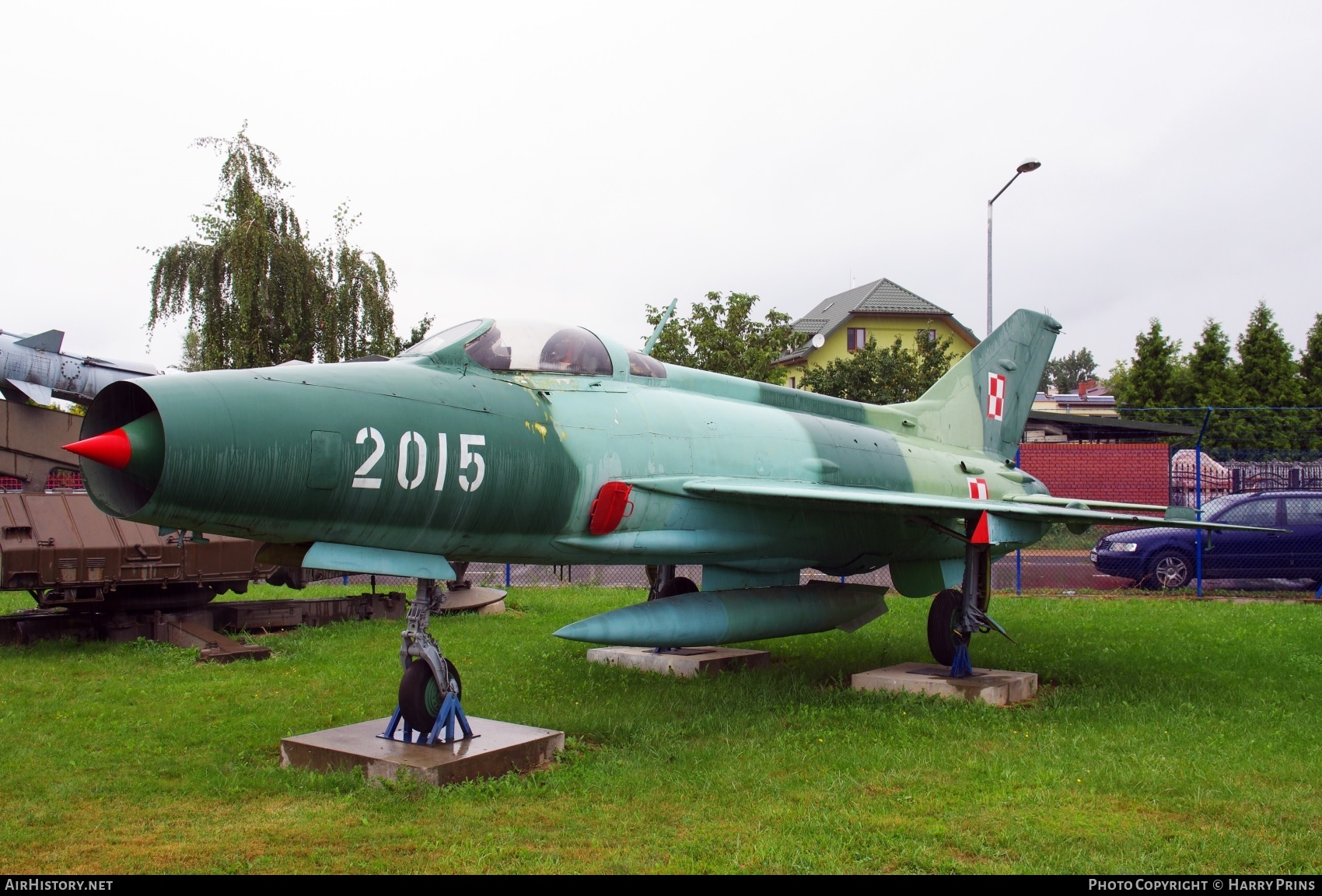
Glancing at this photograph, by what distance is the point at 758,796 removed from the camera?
203 inches

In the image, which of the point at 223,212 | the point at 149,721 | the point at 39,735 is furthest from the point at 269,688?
the point at 223,212

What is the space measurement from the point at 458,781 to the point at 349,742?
35.8 inches

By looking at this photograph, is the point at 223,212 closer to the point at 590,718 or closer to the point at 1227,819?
the point at 590,718

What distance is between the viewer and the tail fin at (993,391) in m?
11.2

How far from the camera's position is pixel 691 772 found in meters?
5.58

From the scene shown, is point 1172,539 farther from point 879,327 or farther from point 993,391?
point 879,327

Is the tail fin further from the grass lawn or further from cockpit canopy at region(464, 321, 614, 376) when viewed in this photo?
cockpit canopy at region(464, 321, 614, 376)

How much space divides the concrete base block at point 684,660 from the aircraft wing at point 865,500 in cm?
215

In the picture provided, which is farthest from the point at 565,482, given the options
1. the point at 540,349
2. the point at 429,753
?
the point at 429,753

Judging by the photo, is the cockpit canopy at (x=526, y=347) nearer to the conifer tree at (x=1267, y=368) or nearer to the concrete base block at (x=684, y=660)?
the concrete base block at (x=684, y=660)

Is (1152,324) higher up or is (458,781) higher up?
(1152,324)

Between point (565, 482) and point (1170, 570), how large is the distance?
13.6m

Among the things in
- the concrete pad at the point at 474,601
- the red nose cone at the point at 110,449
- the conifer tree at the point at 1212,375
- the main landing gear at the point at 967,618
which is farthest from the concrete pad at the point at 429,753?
the conifer tree at the point at 1212,375
